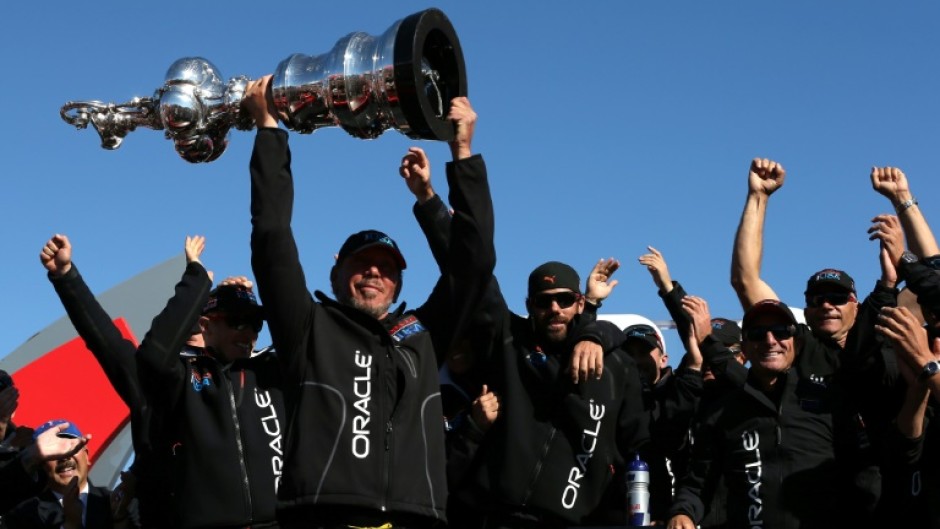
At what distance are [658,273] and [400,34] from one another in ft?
9.57

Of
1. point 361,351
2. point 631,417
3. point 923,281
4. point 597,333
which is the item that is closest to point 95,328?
point 361,351

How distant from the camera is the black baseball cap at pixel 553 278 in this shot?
6703 mm

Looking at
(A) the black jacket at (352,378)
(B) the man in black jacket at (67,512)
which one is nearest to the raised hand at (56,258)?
(B) the man in black jacket at (67,512)

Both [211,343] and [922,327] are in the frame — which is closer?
[922,327]

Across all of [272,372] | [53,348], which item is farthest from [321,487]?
[53,348]

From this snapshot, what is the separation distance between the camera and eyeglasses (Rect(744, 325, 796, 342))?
6.38 meters

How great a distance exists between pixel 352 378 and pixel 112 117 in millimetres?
2108

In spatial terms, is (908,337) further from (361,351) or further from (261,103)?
(261,103)

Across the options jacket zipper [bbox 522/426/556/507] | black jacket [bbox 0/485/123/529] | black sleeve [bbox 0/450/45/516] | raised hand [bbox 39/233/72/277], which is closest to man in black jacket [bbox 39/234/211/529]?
raised hand [bbox 39/233/72/277]

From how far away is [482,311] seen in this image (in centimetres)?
655

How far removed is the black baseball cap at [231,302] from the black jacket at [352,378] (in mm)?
1457

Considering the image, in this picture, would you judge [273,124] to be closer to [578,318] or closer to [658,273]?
[578,318]

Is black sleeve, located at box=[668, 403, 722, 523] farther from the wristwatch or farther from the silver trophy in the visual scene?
the silver trophy

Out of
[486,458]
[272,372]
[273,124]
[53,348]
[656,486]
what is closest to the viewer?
[273,124]
